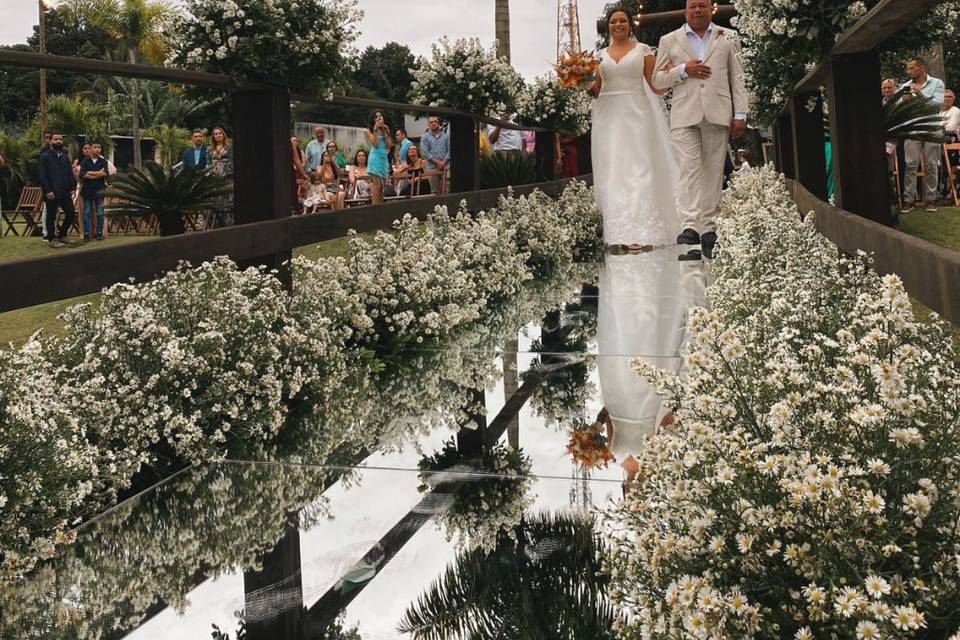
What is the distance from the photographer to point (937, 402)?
211 centimetres

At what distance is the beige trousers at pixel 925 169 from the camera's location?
14.9m

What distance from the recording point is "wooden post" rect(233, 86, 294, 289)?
5.67 metres

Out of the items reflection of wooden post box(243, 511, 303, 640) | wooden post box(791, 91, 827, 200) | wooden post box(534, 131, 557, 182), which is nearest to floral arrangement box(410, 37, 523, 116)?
wooden post box(791, 91, 827, 200)

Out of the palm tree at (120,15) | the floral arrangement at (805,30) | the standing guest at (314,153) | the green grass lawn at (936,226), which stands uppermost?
the palm tree at (120,15)

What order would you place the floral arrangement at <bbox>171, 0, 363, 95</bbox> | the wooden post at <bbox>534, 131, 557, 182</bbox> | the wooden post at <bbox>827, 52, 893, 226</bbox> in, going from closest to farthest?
the wooden post at <bbox>827, 52, 893, 226</bbox>
the floral arrangement at <bbox>171, 0, 363, 95</bbox>
the wooden post at <bbox>534, 131, 557, 182</bbox>

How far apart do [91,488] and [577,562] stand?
Answer: 4.67 ft

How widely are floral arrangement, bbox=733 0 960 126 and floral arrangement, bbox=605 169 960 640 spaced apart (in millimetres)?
4466

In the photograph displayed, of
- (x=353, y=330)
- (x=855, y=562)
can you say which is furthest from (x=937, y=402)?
(x=353, y=330)

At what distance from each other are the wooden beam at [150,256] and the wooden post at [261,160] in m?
0.13

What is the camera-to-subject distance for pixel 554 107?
13.6 meters

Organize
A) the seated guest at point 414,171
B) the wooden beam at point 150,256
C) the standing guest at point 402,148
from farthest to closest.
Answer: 1. the standing guest at point 402,148
2. the seated guest at point 414,171
3. the wooden beam at point 150,256

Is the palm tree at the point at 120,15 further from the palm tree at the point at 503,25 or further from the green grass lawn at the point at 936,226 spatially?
the green grass lawn at the point at 936,226

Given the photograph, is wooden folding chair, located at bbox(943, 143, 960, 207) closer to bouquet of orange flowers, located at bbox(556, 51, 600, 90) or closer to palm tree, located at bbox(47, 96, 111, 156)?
bouquet of orange flowers, located at bbox(556, 51, 600, 90)

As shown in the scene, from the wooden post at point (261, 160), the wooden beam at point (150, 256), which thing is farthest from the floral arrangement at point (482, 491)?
the wooden post at point (261, 160)
